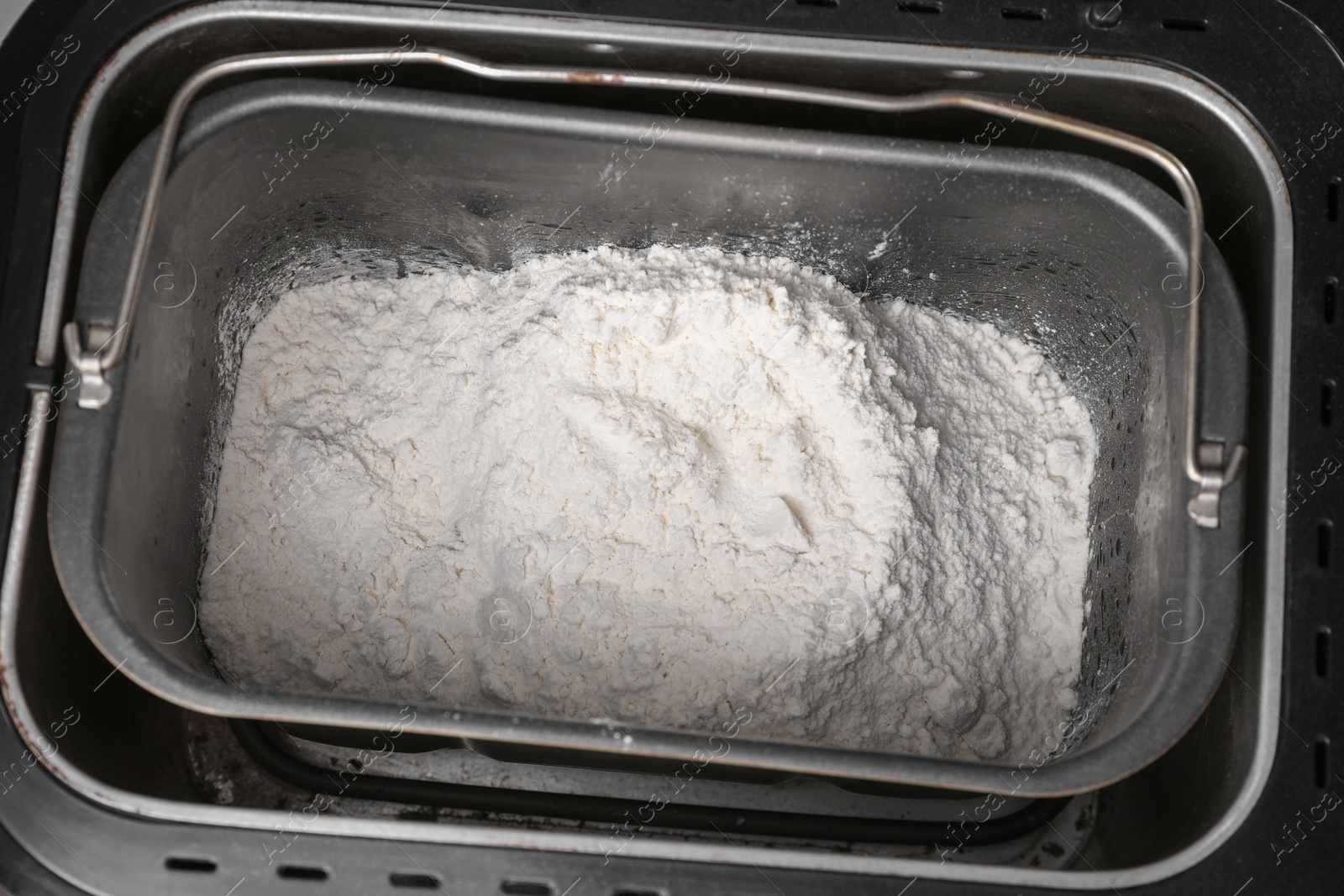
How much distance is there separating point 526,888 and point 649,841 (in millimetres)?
96

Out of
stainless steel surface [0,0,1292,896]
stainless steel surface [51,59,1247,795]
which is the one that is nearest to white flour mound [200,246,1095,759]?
stainless steel surface [51,59,1247,795]

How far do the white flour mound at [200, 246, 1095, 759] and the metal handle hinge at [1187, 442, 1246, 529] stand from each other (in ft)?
0.56

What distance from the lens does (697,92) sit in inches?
33.1

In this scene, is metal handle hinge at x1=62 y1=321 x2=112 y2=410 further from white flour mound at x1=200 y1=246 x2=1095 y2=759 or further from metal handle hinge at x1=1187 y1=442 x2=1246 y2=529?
metal handle hinge at x1=1187 y1=442 x2=1246 y2=529

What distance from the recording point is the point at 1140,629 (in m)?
0.81

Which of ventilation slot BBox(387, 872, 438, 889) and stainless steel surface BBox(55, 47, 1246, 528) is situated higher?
stainless steel surface BBox(55, 47, 1246, 528)

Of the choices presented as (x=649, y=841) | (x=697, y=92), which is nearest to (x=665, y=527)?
(x=649, y=841)

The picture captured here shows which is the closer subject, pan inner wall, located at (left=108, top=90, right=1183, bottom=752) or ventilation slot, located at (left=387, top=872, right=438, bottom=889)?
ventilation slot, located at (left=387, top=872, right=438, bottom=889)

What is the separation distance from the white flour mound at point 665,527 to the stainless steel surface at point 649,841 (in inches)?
5.9

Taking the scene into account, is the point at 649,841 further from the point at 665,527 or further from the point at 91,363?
the point at 91,363

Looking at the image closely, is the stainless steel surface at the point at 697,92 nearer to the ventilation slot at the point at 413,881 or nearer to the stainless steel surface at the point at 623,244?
the stainless steel surface at the point at 623,244

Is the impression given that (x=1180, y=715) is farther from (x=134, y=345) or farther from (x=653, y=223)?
(x=134, y=345)

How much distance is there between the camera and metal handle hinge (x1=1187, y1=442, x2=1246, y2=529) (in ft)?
2.46

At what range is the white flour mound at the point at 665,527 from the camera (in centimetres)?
86
